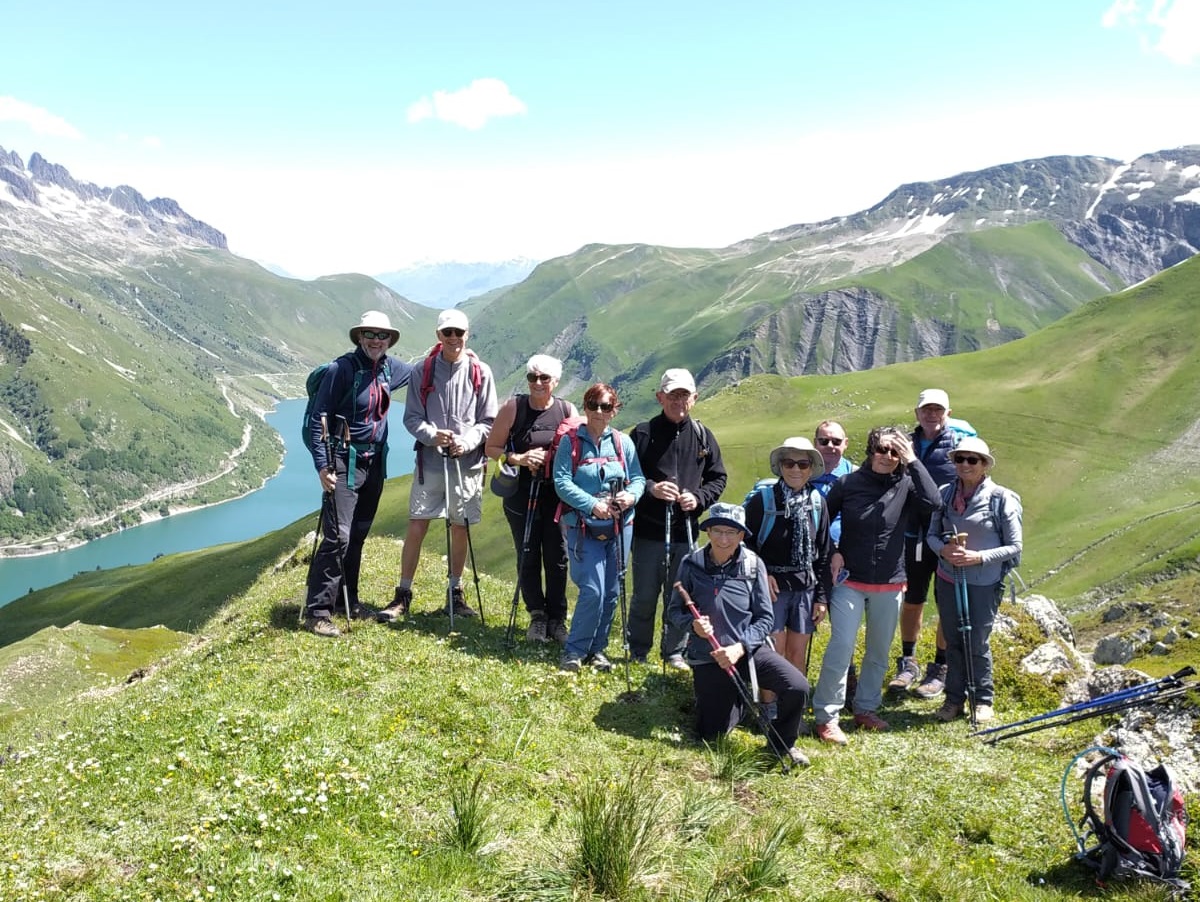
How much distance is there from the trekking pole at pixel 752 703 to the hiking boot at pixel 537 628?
435 centimetres

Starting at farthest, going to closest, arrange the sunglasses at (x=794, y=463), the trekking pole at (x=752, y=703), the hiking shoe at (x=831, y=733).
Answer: the sunglasses at (x=794, y=463)
the hiking shoe at (x=831, y=733)
the trekking pole at (x=752, y=703)

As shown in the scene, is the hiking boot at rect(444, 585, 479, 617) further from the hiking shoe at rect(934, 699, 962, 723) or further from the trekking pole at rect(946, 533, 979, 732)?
the trekking pole at rect(946, 533, 979, 732)

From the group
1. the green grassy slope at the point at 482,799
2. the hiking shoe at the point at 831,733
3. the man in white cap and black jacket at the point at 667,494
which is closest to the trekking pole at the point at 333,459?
the green grassy slope at the point at 482,799

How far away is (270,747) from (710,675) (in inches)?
220

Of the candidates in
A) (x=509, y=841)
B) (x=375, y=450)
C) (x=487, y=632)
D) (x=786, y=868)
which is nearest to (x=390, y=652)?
(x=487, y=632)

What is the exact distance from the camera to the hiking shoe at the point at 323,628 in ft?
42.1

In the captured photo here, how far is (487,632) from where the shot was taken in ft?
46.5

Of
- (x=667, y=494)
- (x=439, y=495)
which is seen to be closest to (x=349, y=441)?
(x=439, y=495)

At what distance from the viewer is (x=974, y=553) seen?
11.5 metres

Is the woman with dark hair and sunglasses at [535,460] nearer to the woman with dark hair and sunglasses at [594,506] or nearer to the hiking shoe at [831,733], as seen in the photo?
the woman with dark hair and sunglasses at [594,506]

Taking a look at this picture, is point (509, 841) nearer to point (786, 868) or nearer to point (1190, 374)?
point (786, 868)

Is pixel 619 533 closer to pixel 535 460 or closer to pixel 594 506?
pixel 594 506

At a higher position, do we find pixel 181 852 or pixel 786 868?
pixel 181 852

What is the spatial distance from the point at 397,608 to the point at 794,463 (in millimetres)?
8005
